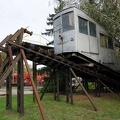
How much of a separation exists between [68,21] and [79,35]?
101cm

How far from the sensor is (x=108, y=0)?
11883 mm

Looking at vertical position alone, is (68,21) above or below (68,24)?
above

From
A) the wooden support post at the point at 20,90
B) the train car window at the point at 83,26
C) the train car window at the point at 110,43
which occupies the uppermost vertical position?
the train car window at the point at 83,26

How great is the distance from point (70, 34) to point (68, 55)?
1193mm

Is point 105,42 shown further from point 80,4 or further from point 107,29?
point 80,4

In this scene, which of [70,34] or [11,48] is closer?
[11,48]

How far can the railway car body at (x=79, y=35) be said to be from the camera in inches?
436

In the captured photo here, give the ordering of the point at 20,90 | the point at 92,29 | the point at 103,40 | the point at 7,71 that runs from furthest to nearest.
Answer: the point at 103,40 < the point at 92,29 < the point at 20,90 < the point at 7,71

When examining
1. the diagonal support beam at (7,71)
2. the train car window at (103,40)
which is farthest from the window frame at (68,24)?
the diagonal support beam at (7,71)

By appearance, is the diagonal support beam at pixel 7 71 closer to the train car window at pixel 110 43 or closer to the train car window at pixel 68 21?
the train car window at pixel 68 21

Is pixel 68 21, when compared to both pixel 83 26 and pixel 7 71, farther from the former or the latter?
pixel 7 71

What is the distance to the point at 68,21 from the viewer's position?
11.3 metres

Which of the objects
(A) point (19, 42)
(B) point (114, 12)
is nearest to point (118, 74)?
(B) point (114, 12)

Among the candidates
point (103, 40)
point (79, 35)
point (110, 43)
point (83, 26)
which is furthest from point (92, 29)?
point (110, 43)
